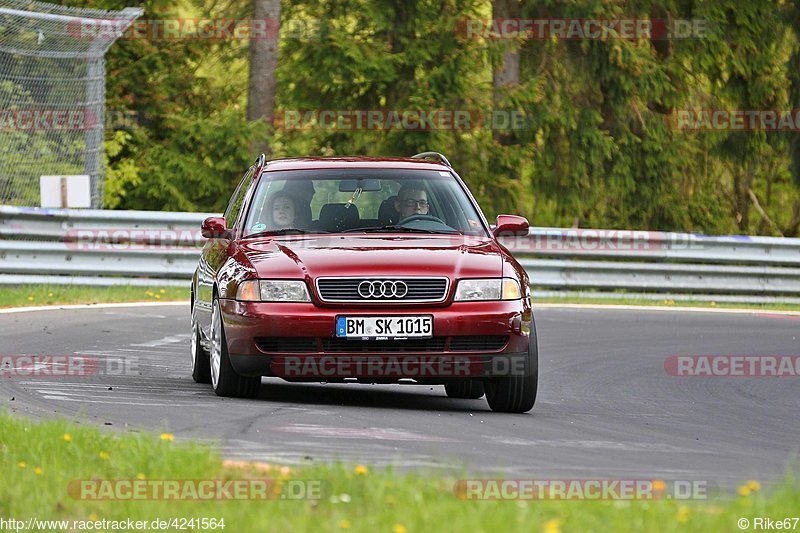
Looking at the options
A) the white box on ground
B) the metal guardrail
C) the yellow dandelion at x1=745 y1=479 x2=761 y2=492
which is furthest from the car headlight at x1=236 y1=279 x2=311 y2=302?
the white box on ground

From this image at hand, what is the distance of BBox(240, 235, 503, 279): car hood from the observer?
911 cm

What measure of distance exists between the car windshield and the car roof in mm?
65

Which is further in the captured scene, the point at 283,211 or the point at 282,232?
the point at 283,211

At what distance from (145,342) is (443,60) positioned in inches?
646

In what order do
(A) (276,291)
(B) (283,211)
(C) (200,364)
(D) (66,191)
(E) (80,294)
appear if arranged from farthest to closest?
(D) (66,191), (E) (80,294), (C) (200,364), (B) (283,211), (A) (276,291)

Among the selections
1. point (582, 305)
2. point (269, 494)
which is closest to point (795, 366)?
point (582, 305)

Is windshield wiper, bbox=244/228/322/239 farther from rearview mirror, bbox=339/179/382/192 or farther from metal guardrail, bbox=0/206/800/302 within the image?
metal guardrail, bbox=0/206/800/302

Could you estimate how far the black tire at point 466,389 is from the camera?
34.7 ft

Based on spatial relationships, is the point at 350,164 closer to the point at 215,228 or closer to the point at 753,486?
the point at 215,228

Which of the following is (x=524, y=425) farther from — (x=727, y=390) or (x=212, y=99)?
(x=212, y=99)

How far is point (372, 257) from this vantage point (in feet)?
30.3

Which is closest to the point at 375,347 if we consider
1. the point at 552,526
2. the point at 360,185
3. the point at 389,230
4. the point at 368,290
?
the point at 368,290

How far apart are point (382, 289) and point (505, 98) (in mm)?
20021

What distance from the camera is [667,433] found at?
855cm
